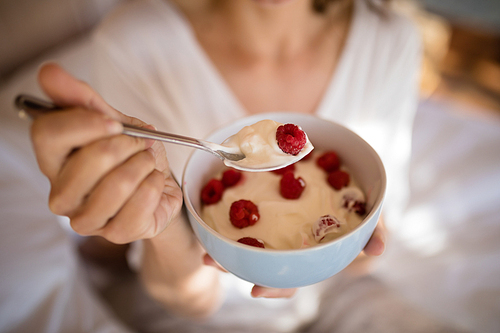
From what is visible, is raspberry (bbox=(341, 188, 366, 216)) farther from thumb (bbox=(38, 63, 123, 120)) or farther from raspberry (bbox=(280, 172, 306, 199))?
thumb (bbox=(38, 63, 123, 120))

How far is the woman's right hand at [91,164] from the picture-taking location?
0.31 meters

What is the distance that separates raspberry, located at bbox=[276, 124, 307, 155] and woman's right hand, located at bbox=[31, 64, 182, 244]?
19 cm

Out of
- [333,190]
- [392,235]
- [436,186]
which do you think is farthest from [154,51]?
[436,186]

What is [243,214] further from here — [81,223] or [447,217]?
[447,217]

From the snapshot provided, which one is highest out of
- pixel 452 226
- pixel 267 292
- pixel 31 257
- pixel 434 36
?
pixel 267 292

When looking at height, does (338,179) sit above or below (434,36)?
above

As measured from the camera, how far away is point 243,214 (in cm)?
49

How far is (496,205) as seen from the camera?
115 centimetres

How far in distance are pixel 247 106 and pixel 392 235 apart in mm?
686

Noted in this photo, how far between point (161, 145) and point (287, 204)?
0.22 meters

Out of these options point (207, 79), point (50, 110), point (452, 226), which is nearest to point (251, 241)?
point (50, 110)

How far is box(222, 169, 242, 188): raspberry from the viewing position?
57 centimetres

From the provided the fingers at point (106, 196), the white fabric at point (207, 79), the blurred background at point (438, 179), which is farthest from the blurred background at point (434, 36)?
the fingers at point (106, 196)

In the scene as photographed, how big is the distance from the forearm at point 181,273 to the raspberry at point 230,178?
0.10 m
